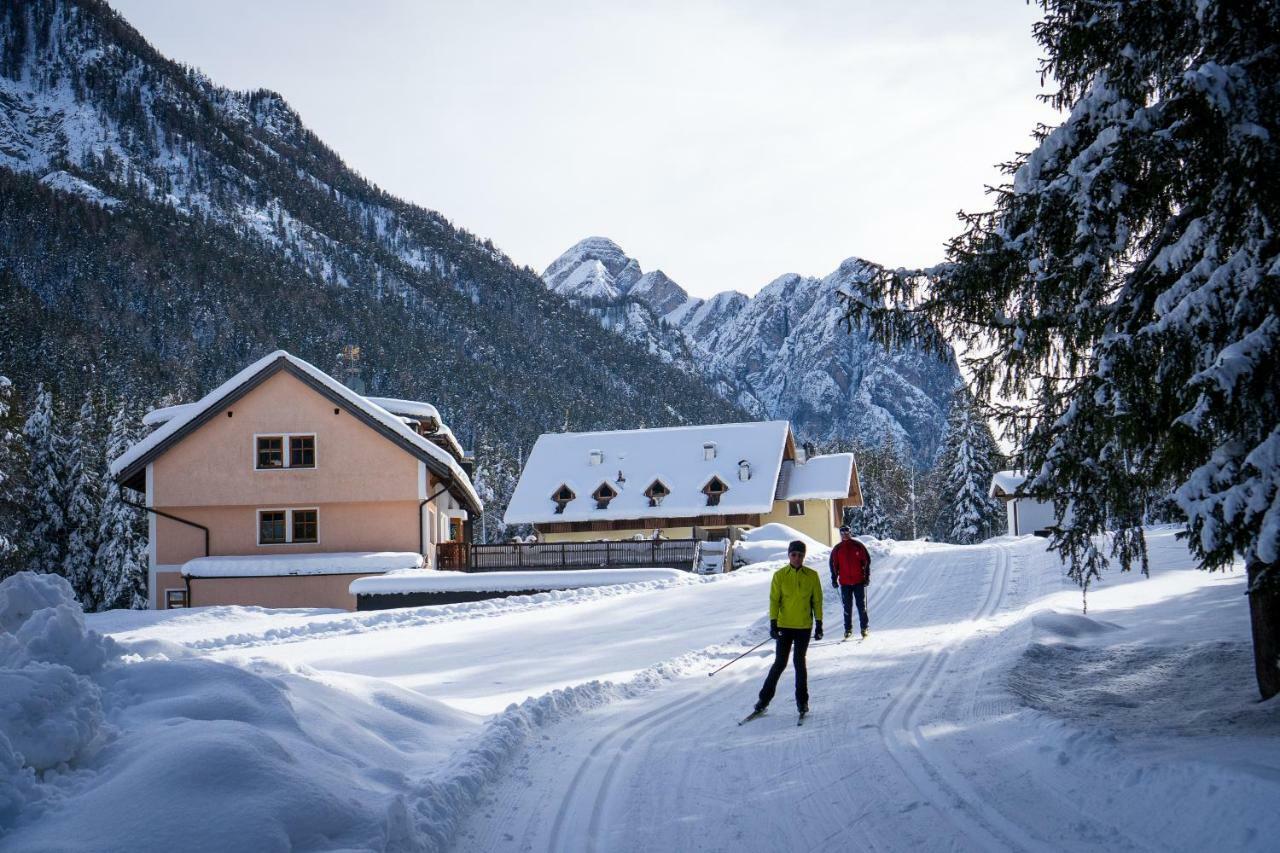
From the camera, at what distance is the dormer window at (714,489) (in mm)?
48906

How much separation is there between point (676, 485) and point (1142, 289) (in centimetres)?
4127

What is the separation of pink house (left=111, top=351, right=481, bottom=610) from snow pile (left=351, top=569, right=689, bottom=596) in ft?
6.70

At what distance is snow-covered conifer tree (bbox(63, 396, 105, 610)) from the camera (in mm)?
45531

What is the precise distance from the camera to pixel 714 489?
1949 inches

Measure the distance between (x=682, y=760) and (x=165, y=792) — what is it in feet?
14.3

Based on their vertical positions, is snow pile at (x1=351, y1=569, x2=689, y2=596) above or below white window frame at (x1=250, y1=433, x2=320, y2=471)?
below

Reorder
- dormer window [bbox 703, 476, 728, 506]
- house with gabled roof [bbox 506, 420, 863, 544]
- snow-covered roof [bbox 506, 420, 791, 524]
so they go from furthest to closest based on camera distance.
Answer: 1. dormer window [bbox 703, 476, 728, 506]
2. house with gabled roof [bbox 506, 420, 863, 544]
3. snow-covered roof [bbox 506, 420, 791, 524]

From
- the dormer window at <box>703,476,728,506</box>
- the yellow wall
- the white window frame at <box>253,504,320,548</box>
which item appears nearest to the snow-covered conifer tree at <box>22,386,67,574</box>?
the white window frame at <box>253,504,320,548</box>

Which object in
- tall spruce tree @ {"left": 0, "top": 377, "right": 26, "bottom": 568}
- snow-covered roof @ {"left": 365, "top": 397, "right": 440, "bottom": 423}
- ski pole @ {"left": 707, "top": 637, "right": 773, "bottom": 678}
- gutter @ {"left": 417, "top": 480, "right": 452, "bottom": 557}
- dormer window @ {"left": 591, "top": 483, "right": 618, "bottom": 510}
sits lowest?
ski pole @ {"left": 707, "top": 637, "right": 773, "bottom": 678}

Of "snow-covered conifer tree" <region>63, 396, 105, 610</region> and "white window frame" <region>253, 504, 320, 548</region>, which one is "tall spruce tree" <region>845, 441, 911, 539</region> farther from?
"snow-covered conifer tree" <region>63, 396, 105, 610</region>

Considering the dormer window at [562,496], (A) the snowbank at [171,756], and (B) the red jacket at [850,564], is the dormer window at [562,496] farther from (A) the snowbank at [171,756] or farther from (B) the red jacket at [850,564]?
(A) the snowbank at [171,756]

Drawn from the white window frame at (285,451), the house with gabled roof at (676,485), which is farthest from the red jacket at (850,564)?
the house with gabled roof at (676,485)

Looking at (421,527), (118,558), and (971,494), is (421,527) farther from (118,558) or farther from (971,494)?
(971,494)

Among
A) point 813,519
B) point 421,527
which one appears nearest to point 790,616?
point 421,527
